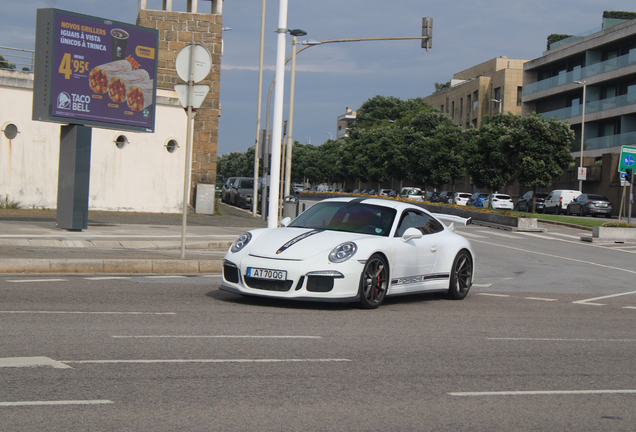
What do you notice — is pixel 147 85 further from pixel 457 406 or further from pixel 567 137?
pixel 567 137

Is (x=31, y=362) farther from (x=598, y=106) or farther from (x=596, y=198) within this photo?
(x=598, y=106)

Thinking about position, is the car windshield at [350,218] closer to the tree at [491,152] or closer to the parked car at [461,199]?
the tree at [491,152]

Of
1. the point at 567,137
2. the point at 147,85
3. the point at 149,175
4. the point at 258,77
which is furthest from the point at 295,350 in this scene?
the point at 567,137

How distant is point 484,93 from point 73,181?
232 feet

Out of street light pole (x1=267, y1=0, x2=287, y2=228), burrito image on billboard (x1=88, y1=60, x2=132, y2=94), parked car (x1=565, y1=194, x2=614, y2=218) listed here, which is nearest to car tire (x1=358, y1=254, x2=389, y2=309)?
street light pole (x1=267, y1=0, x2=287, y2=228)

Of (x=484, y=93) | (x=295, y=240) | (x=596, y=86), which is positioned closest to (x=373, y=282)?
(x=295, y=240)

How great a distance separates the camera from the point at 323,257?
852 cm

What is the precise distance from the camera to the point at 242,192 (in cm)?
3928

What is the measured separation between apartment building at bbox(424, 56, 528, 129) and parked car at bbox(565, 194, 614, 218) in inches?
866

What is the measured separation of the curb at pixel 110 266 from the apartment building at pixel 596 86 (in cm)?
4868

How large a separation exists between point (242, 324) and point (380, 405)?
9.83ft

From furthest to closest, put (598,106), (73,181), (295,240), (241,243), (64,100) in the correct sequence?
(598,106) < (64,100) < (73,181) < (241,243) < (295,240)

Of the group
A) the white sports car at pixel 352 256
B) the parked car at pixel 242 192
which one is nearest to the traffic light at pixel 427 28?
the parked car at pixel 242 192

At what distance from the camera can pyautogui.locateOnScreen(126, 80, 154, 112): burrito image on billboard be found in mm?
19938
